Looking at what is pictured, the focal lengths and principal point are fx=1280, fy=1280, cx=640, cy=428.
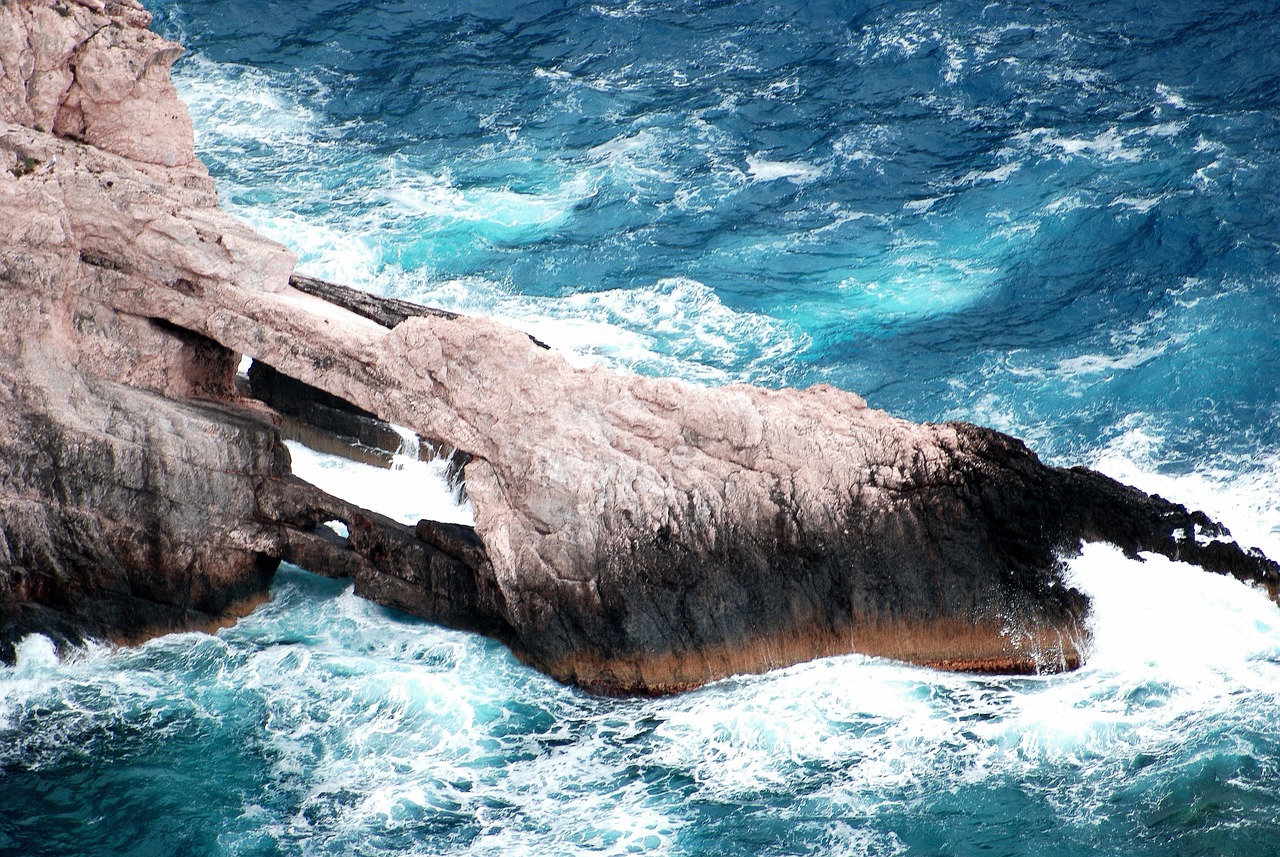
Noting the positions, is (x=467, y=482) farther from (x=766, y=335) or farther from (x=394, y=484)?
(x=766, y=335)

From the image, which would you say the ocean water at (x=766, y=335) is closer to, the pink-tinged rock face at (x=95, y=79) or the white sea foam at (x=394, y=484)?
the white sea foam at (x=394, y=484)

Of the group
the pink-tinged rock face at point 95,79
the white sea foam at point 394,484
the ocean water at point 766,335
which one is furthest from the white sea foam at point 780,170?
the pink-tinged rock face at point 95,79

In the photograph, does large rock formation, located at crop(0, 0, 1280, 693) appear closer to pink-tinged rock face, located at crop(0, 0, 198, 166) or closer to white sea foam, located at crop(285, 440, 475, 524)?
pink-tinged rock face, located at crop(0, 0, 198, 166)

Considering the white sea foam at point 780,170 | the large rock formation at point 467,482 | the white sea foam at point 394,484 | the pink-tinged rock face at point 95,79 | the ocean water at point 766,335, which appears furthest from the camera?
the white sea foam at point 780,170

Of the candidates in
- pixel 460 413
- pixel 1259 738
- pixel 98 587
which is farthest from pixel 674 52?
pixel 1259 738

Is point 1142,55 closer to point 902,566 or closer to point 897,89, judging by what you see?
point 897,89
